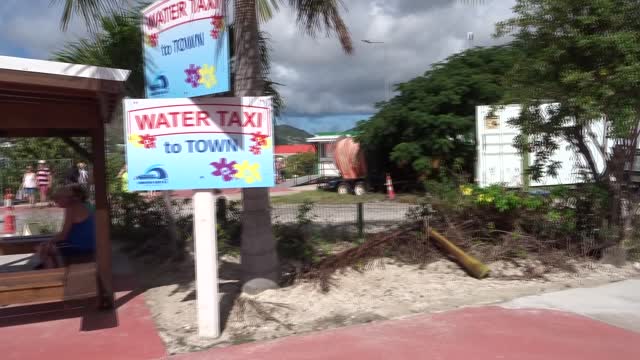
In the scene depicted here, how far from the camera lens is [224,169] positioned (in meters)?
5.52

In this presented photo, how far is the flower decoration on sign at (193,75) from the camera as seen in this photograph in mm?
5449

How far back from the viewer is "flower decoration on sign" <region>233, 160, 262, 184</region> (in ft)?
18.2

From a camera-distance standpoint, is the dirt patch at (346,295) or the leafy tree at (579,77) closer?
the dirt patch at (346,295)

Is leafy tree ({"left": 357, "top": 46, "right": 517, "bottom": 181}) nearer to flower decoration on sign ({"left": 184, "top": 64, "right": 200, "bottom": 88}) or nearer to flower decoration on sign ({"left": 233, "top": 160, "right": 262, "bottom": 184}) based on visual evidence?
flower decoration on sign ({"left": 233, "top": 160, "right": 262, "bottom": 184})

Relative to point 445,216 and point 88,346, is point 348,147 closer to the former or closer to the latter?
point 445,216

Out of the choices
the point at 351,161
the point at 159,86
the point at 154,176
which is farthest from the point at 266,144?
the point at 351,161

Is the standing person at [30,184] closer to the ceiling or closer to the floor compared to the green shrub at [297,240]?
closer to the ceiling

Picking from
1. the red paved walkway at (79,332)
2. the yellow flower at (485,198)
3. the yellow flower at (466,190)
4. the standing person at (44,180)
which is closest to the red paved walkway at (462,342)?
the red paved walkway at (79,332)

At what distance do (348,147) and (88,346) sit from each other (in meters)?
18.7

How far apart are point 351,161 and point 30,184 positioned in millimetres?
11816

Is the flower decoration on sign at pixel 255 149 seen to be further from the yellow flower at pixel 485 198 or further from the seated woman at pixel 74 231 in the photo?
the yellow flower at pixel 485 198

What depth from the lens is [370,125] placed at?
21344 millimetres

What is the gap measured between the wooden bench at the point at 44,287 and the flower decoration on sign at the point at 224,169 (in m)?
1.91

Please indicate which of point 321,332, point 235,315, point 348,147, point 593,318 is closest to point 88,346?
point 235,315
